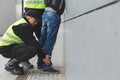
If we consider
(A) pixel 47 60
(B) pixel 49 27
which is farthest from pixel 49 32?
(A) pixel 47 60

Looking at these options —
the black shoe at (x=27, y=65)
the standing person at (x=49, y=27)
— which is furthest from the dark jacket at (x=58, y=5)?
the black shoe at (x=27, y=65)

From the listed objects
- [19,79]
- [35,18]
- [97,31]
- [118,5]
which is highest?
[118,5]

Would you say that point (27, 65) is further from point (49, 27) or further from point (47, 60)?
point (49, 27)

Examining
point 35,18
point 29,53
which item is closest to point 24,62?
point 29,53

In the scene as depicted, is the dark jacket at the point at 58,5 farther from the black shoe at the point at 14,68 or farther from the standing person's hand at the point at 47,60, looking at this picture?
the black shoe at the point at 14,68

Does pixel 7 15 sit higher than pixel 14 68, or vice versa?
pixel 14 68

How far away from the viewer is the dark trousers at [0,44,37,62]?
3893 millimetres

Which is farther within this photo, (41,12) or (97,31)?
(41,12)

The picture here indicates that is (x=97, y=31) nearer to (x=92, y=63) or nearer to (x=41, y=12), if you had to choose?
(x=92, y=63)

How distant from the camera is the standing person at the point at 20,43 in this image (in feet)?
12.5

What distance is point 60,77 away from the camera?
12.5 feet

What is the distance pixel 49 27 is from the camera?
153 inches

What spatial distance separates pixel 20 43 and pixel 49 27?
42cm

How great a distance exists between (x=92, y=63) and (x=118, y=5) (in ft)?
1.73
